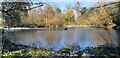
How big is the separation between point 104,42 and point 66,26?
0.45 m

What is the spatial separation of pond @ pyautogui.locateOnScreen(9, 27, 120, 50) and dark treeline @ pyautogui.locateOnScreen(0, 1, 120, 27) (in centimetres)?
7

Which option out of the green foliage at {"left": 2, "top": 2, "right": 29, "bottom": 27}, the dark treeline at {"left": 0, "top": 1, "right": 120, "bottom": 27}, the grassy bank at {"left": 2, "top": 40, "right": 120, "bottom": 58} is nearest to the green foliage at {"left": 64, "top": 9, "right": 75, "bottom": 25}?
the dark treeline at {"left": 0, "top": 1, "right": 120, "bottom": 27}

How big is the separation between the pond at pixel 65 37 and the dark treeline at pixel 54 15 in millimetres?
72

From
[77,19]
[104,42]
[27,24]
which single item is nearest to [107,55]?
[104,42]

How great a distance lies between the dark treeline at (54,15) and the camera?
2.69 meters

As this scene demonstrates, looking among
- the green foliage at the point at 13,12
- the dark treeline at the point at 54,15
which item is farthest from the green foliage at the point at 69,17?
the green foliage at the point at 13,12

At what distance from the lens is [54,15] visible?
2713 mm

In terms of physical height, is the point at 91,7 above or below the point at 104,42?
above

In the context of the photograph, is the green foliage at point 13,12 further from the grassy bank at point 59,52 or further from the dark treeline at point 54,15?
the grassy bank at point 59,52

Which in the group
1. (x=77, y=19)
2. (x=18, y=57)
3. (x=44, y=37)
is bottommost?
(x=18, y=57)

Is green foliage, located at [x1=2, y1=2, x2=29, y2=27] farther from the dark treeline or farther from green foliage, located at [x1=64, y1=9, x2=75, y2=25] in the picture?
green foliage, located at [x1=64, y1=9, x2=75, y2=25]

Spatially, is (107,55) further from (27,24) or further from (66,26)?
(27,24)

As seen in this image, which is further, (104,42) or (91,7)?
(104,42)

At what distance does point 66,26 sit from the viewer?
2.70 metres
